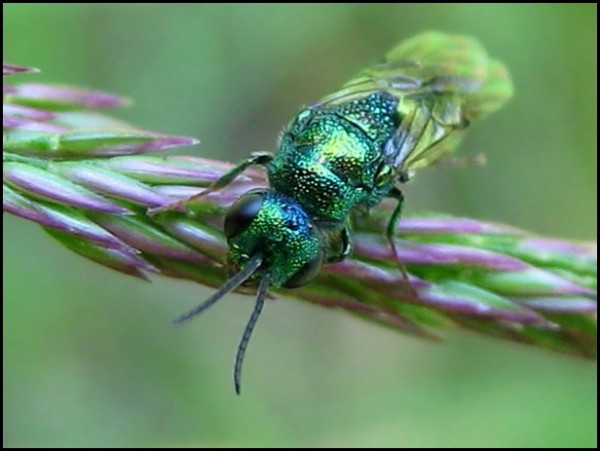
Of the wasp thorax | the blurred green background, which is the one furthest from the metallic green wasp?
the blurred green background

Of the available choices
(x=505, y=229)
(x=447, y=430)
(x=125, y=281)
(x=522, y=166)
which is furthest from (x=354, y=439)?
(x=505, y=229)

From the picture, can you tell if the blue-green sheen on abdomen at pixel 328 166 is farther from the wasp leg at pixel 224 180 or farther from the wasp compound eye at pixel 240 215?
the wasp compound eye at pixel 240 215

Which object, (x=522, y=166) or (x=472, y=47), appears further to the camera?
(x=522, y=166)

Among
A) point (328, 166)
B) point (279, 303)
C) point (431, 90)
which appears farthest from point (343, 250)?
point (279, 303)

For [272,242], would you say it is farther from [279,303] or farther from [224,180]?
[279,303]

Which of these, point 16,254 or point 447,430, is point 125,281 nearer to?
point 16,254

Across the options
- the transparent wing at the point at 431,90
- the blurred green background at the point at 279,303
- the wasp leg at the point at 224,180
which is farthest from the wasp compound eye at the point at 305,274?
the blurred green background at the point at 279,303

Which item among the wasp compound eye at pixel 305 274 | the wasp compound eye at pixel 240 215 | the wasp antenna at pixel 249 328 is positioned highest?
the wasp compound eye at pixel 240 215
